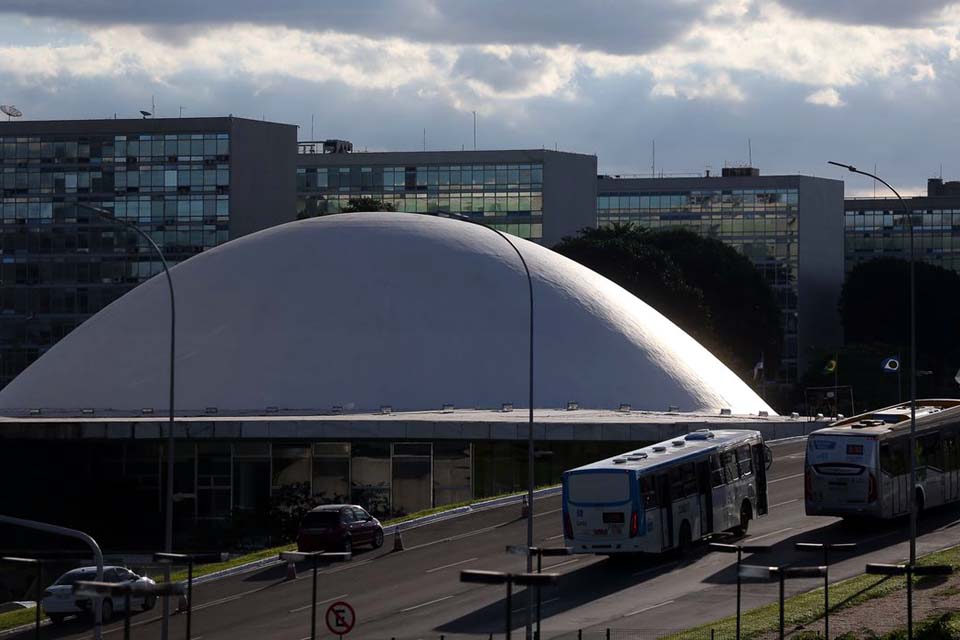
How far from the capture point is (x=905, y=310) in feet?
554

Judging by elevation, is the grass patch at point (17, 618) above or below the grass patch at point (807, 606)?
below

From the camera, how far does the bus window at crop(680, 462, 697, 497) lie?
49938mm

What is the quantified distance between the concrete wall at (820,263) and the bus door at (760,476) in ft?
409

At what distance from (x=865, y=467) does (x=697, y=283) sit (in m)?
91.1

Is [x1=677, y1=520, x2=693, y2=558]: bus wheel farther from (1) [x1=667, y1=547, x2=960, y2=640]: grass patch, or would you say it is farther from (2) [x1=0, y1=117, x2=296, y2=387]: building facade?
(2) [x1=0, y1=117, x2=296, y2=387]: building facade

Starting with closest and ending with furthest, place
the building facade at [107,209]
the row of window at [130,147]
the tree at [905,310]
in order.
Answer: the building facade at [107,209], the row of window at [130,147], the tree at [905,310]

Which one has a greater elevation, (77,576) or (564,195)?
(564,195)

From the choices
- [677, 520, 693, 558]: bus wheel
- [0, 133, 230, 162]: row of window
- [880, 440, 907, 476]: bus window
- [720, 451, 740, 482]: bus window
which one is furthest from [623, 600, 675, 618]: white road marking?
[0, 133, 230, 162]: row of window

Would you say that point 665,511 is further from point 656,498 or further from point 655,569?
point 655,569

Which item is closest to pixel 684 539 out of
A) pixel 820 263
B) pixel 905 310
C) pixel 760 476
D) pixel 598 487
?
pixel 598 487

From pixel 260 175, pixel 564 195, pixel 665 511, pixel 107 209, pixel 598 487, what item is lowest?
pixel 665 511

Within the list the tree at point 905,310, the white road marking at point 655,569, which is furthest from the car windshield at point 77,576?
the tree at point 905,310

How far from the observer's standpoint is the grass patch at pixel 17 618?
47.5 metres

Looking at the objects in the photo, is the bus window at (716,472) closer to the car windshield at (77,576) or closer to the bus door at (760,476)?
the bus door at (760,476)
